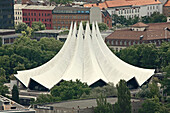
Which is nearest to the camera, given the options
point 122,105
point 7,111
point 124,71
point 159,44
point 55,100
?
point 7,111

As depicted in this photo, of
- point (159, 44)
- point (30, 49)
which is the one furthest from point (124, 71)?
point (159, 44)

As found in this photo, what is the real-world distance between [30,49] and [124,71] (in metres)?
25.0

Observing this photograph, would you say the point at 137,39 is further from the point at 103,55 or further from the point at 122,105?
the point at 122,105

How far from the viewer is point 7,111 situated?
11275 cm

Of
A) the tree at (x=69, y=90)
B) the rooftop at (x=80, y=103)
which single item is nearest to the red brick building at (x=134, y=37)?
the tree at (x=69, y=90)

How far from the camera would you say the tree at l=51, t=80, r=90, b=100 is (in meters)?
135

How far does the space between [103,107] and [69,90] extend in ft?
49.9

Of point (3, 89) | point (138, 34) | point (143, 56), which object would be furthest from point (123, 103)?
point (138, 34)

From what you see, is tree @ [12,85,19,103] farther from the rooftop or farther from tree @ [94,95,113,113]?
tree @ [94,95,113,113]

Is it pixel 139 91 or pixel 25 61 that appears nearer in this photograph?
pixel 139 91

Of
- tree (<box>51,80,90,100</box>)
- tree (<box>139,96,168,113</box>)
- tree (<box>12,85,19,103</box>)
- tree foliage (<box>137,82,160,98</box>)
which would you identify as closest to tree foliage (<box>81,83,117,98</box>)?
tree (<box>51,80,90,100</box>)

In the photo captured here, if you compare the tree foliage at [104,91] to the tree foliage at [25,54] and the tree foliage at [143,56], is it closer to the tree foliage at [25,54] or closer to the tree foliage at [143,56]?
the tree foliage at [143,56]

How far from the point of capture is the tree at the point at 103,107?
398 feet

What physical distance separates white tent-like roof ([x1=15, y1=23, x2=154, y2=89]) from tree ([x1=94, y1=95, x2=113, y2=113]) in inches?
952
